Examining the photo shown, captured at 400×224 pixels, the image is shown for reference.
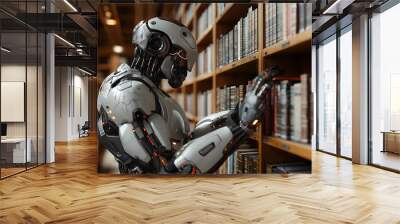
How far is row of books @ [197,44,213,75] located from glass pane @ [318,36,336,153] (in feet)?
11.3

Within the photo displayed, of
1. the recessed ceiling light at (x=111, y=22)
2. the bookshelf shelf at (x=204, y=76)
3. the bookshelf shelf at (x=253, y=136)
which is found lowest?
the bookshelf shelf at (x=253, y=136)

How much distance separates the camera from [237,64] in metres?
3.01

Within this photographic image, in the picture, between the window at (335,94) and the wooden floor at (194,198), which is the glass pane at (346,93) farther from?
the wooden floor at (194,198)

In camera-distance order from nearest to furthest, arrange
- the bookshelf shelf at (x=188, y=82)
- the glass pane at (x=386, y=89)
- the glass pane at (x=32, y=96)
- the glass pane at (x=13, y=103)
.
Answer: the bookshelf shelf at (x=188, y=82), the glass pane at (x=13, y=103), the glass pane at (x=32, y=96), the glass pane at (x=386, y=89)

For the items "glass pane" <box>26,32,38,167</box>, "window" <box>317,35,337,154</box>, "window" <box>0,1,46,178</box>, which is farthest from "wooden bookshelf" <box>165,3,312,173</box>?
"window" <box>317,35,337,154</box>

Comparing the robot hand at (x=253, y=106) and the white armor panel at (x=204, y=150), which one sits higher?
the robot hand at (x=253, y=106)


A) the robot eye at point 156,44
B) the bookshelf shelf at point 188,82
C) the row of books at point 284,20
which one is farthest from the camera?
the bookshelf shelf at point 188,82

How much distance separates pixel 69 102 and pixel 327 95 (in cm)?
420

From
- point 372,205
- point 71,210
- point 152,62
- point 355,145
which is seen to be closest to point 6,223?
point 71,210

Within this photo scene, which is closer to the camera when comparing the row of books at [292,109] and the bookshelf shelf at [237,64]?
the row of books at [292,109]

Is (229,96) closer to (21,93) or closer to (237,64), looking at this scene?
(237,64)

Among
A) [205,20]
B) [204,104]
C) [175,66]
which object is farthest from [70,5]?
[204,104]

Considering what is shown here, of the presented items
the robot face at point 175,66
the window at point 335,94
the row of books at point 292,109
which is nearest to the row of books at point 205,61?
the robot face at point 175,66

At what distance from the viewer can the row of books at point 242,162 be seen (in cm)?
292
